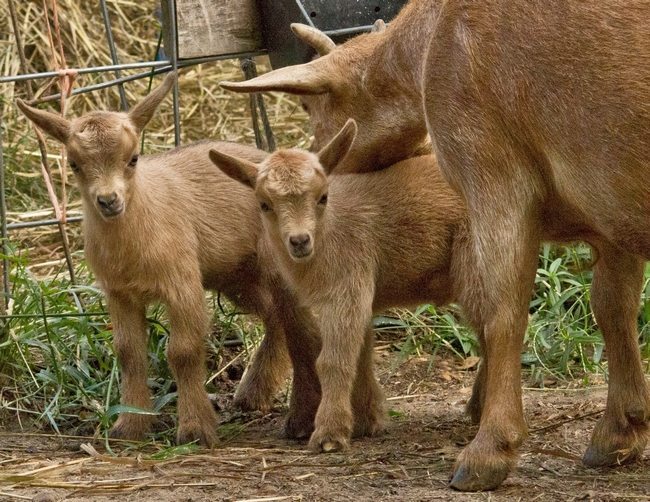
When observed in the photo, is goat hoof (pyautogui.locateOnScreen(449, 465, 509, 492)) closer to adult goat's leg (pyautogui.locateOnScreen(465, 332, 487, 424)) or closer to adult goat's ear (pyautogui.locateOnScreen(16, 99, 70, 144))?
adult goat's leg (pyautogui.locateOnScreen(465, 332, 487, 424))

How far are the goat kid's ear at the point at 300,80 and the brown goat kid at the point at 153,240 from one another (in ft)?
1.68

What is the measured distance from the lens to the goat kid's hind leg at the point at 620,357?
559 centimetres

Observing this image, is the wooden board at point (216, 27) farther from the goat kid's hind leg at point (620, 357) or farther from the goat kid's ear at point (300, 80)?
the goat kid's hind leg at point (620, 357)

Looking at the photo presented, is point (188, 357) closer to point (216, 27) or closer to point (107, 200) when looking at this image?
point (107, 200)

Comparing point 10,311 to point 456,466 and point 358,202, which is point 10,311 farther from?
point 456,466

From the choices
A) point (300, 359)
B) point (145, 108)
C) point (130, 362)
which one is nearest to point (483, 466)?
point (300, 359)

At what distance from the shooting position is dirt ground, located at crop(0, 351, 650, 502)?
514 centimetres

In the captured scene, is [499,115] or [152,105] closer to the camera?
[499,115]

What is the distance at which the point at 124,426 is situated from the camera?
6.28 m

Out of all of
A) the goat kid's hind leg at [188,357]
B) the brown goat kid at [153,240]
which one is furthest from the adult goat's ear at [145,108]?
the goat kid's hind leg at [188,357]

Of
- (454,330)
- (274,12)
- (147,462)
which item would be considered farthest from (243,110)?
(147,462)

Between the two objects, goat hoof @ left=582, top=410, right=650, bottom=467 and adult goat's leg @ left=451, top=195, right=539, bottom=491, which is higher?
adult goat's leg @ left=451, top=195, right=539, bottom=491

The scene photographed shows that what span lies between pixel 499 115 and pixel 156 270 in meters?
1.92

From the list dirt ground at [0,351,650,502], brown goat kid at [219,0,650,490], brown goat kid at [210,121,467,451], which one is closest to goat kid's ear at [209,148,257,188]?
brown goat kid at [210,121,467,451]
